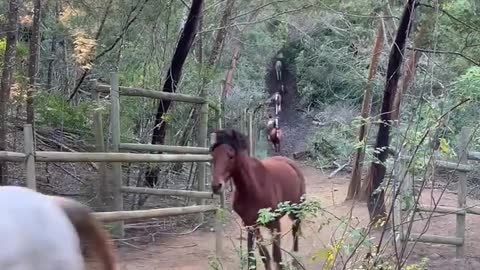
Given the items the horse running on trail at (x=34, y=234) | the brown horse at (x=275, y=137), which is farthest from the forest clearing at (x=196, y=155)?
the brown horse at (x=275, y=137)

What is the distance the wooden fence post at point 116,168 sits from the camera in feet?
20.0

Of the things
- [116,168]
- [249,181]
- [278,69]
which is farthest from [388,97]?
[278,69]

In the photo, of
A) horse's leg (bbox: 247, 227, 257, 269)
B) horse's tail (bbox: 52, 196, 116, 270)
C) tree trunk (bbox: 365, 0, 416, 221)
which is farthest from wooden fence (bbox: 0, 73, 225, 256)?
horse's tail (bbox: 52, 196, 116, 270)

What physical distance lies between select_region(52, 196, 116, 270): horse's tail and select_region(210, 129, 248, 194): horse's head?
3613mm

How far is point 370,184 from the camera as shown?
7742mm

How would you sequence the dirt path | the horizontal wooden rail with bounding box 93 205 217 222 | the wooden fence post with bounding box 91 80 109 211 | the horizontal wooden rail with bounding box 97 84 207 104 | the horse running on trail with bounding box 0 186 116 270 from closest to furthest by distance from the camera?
the horse running on trail with bounding box 0 186 116 270 < the horizontal wooden rail with bounding box 93 205 217 222 < the dirt path < the wooden fence post with bounding box 91 80 109 211 < the horizontal wooden rail with bounding box 97 84 207 104

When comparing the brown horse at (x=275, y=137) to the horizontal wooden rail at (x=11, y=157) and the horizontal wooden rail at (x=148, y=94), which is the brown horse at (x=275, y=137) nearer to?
the horizontal wooden rail at (x=148, y=94)

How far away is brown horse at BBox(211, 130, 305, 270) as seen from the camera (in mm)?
5355

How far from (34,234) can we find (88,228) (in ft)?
1.06

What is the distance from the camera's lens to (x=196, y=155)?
6211 millimetres

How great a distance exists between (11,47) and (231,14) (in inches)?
210

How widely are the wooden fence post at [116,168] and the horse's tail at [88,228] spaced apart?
14.3ft

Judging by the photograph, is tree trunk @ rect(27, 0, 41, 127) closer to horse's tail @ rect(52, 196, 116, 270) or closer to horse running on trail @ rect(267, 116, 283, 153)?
horse's tail @ rect(52, 196, 116, 270)

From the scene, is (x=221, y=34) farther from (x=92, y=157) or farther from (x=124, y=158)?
(x=92, y=157)
